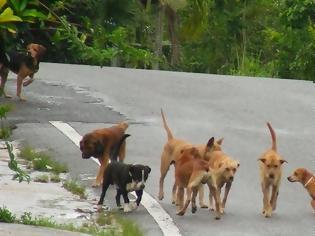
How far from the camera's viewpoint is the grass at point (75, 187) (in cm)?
1106

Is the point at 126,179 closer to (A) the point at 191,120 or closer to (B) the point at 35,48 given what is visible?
(B) the point at 35,48

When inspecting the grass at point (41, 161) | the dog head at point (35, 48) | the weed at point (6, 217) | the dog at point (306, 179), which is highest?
the dog head at point (35, 48)

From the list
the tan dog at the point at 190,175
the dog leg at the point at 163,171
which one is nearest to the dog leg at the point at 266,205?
the tan dog at the point at 190,175

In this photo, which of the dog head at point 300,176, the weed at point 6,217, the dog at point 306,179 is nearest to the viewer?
the weed at point 6,217

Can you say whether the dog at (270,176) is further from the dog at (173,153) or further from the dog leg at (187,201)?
the dog leg at (187,201)

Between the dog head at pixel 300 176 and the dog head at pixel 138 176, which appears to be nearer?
the dog head at pixel 138 176


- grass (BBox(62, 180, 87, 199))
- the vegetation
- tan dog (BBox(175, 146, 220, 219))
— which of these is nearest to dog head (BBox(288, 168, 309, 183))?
tan dog (BBox(175, 146, 220, 219))

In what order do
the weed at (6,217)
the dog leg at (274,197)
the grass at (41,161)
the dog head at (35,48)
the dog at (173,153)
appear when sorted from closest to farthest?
1. the dog head at (35,48)
2. the weed at (6,217)
3. the dog leg at (274,197)
4. the dog at (173,153)
5. the grass at (41,161)

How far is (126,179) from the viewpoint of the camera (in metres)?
9.98

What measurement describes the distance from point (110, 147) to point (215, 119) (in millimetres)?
6355

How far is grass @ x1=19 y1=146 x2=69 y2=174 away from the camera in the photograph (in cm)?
1239

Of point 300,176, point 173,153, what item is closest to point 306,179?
point 300,176

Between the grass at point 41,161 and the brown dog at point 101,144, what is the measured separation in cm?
112

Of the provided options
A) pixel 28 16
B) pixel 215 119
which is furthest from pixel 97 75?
pixel 28 16
